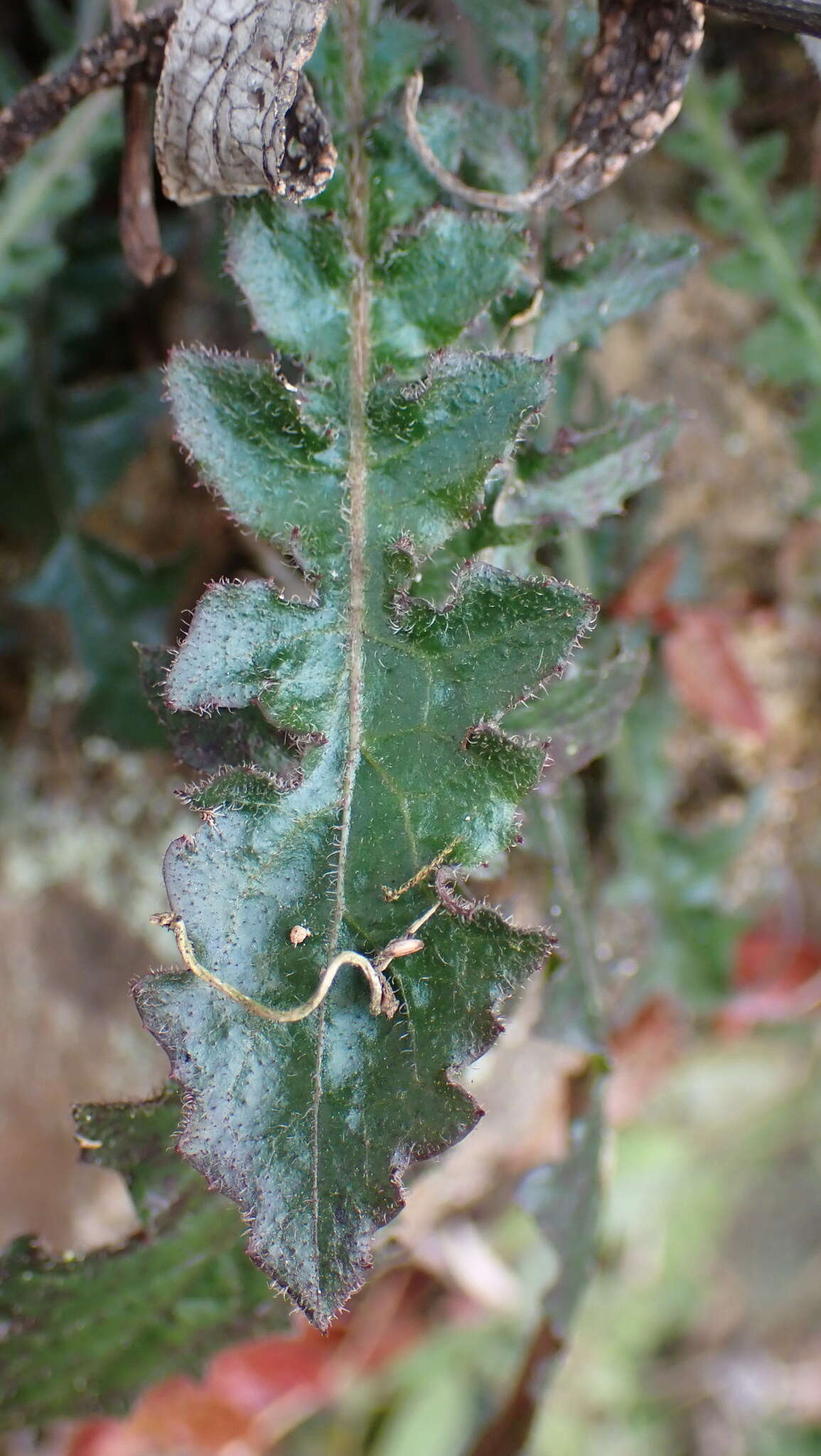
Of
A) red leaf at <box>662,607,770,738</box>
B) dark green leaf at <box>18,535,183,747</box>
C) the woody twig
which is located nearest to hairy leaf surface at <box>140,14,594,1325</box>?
the woody twig

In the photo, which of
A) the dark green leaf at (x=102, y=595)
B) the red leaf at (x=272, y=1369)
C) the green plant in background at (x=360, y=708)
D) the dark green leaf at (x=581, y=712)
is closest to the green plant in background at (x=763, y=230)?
the green plant in background at (x=360, y=708)

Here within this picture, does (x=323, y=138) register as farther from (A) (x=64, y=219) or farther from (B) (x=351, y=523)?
(A) (x=64, y=219)

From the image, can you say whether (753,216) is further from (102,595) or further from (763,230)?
(102,595)

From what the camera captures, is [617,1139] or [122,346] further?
[617,1139]

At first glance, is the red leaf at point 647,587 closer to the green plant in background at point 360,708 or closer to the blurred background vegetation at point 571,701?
the blurred background vegetation at point 571,701

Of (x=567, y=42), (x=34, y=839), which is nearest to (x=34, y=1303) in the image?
(x=34, y=839)

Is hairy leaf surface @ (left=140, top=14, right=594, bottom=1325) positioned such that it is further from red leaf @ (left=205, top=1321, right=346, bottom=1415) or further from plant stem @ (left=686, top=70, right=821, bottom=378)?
red leaf @ (left=205, top=1321, right=346, bottom=1415)
